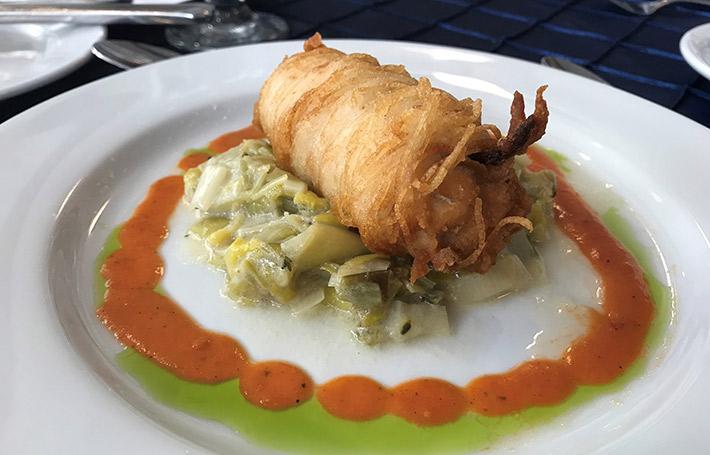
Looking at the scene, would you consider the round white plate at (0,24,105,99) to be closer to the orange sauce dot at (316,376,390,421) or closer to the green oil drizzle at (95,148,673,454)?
the green oil drizzle at (95,148,673,454)

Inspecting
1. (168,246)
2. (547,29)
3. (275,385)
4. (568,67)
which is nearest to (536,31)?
(547,29)

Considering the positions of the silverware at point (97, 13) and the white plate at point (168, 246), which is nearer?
the white plate at point (168, 246)

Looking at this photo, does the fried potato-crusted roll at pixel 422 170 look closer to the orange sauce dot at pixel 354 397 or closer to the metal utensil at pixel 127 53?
the orange sauce dot at pixel 354 397

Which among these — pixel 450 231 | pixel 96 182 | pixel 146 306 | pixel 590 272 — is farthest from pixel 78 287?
pixel 590 272

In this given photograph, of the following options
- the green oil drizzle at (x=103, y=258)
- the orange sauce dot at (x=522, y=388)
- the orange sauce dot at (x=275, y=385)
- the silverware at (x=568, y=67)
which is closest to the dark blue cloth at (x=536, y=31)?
the silverware at (x=568, y=67)

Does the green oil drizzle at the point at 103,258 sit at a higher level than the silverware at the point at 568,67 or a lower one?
lower

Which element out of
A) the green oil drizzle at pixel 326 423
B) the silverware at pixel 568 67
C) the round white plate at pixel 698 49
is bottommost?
the green oil drizzle at pixel 326 423
